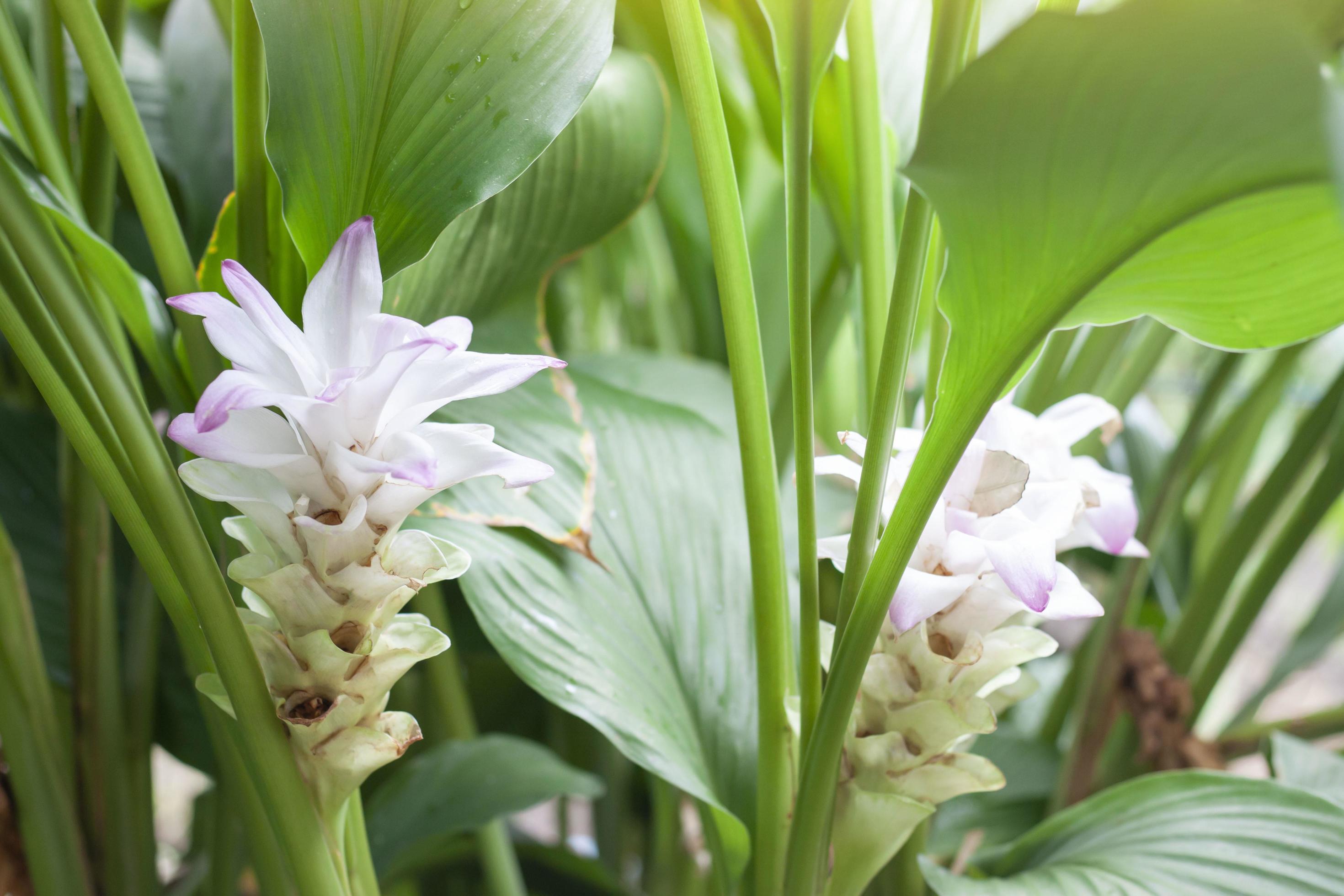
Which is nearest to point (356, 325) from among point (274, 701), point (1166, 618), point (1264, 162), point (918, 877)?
point (274, 701)

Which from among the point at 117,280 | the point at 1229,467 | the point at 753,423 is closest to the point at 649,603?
the point at 753,423

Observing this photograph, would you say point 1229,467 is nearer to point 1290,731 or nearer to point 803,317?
point 1290,731

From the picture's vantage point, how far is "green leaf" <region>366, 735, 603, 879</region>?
0.45 metres

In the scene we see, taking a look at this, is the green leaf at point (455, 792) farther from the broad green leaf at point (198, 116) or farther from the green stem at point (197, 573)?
the broad green leaf at point (198, 116)

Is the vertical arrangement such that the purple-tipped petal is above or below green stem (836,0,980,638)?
below

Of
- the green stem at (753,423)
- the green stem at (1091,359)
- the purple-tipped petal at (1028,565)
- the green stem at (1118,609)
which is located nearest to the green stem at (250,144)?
the green stem at (753,423)

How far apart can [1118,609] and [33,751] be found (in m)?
0.57

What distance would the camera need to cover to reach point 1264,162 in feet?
0.60

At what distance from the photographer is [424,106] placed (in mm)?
263

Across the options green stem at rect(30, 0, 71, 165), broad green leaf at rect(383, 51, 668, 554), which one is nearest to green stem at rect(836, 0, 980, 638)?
broad green leaf at rect(383, 51, 668, 554)

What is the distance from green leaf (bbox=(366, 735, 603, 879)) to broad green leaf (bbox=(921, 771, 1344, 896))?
0.22 m

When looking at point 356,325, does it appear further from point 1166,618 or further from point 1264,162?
point 1166,618

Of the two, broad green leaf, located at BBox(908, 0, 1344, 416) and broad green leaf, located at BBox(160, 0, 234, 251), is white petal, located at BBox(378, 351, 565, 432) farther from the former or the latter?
broad green leaf, located at BBox(160, 0, 234, 251)

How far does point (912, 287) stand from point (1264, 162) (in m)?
0.09
